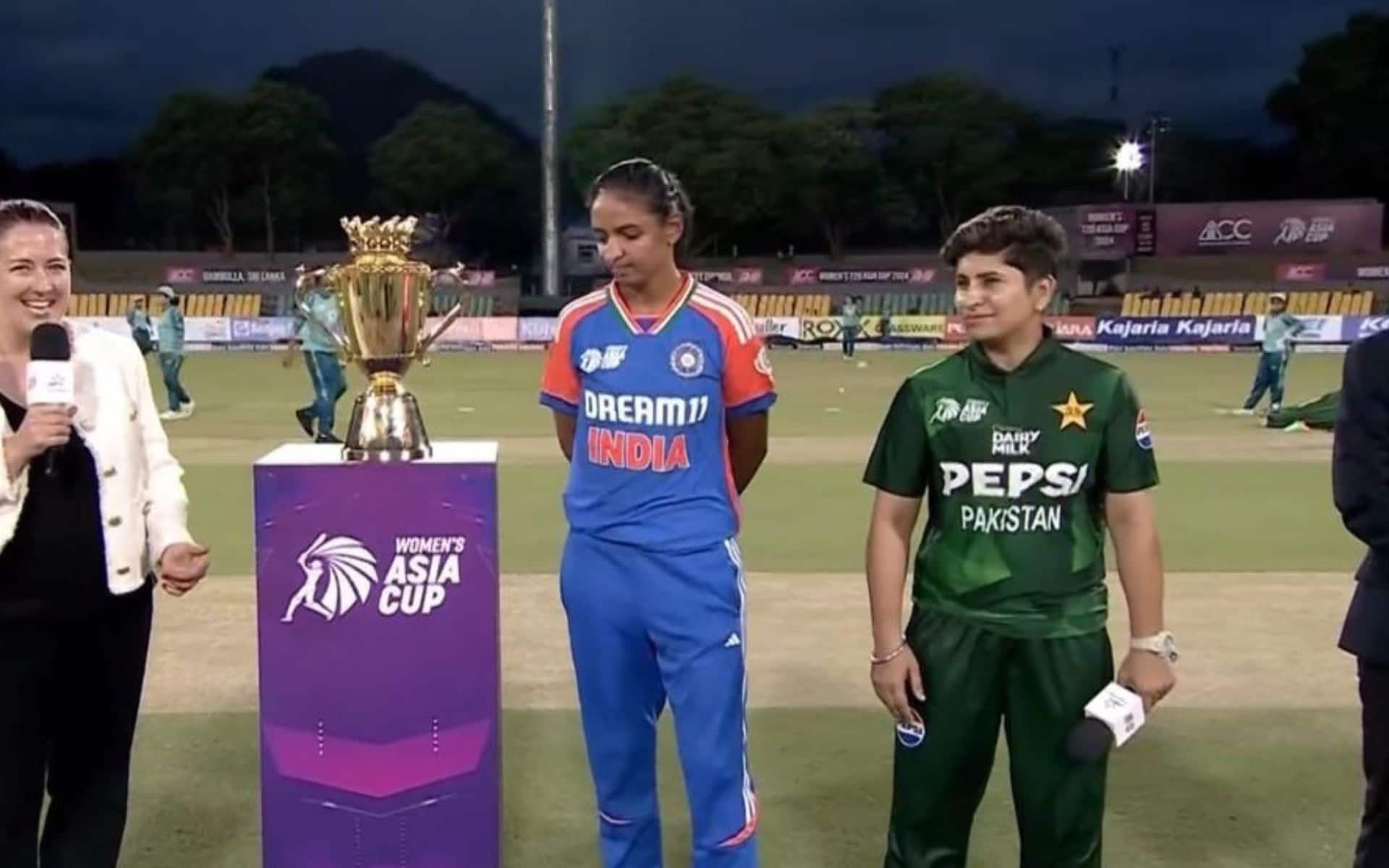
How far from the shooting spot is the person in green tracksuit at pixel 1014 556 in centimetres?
303

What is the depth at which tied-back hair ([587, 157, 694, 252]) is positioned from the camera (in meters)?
3.34

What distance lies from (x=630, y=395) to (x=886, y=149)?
58.9 metres

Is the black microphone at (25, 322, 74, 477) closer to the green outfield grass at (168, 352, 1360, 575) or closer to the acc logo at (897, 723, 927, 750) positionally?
the acc logo at (897, 723, 927, 750)

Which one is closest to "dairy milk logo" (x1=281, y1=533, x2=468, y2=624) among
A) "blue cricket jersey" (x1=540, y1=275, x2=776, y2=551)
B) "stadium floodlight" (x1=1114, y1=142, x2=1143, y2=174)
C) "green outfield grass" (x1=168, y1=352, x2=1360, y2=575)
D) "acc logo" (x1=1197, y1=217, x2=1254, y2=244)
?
"blue cricket jersey" (x1=540, y1=275, x2=776, y2=551)

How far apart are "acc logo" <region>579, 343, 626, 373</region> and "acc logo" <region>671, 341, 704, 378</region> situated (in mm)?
120

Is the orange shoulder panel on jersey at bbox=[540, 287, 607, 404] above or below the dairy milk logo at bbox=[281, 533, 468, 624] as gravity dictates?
above

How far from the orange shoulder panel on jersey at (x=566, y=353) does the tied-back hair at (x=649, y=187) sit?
9.4 inches

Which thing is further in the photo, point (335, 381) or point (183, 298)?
point (183, 298)

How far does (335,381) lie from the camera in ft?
41.7

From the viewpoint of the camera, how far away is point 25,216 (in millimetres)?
3088

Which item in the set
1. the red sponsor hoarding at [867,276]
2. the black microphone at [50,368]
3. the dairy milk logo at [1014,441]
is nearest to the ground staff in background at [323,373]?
the black microphone at [50,368]

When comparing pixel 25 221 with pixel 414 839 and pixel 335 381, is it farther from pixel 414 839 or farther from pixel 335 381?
Answer: pixel 335 381

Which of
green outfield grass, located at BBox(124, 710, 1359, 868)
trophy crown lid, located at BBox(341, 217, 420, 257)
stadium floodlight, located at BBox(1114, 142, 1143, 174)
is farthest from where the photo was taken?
stadium floodlight, located at BBox(1114, 142, 1143, 174)

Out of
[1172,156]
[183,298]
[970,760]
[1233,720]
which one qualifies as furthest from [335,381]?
[1172,156]
